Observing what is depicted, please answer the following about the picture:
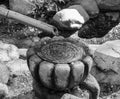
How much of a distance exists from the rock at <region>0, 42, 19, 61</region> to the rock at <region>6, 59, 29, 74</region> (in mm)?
128

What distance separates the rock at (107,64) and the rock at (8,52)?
130cm

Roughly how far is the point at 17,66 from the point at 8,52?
0.39 metres

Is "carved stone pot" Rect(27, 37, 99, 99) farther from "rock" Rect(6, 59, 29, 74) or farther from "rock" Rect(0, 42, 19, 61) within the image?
"rock" Rect(0, 42, 19, 61)

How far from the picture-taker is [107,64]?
14.8 ft

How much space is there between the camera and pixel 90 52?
12.0 ft

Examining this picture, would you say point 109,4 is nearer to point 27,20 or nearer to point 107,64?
point 27,20

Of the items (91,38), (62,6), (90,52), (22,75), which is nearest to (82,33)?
(91,38)

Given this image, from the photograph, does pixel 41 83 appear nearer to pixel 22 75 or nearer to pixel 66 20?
pixel 22 75

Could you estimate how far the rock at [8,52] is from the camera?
490cm

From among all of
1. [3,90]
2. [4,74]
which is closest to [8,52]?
[4,74]

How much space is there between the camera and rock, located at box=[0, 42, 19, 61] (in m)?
4.90

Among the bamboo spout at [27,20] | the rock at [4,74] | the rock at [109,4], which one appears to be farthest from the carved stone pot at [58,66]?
the rock at [109,4]

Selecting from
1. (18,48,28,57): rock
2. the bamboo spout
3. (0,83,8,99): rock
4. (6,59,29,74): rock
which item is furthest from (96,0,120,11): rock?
(0,83,8,99): rock

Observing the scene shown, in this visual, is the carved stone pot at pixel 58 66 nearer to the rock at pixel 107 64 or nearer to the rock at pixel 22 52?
the rock at pixel 107 64
